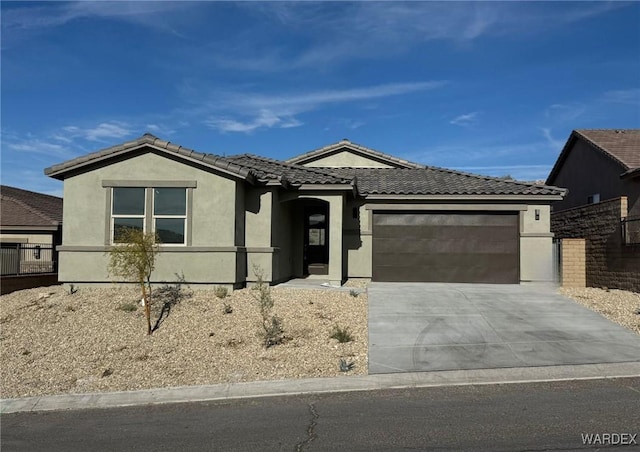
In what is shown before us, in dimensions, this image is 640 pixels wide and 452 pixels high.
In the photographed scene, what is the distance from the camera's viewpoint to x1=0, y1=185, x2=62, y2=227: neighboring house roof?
2291 cm

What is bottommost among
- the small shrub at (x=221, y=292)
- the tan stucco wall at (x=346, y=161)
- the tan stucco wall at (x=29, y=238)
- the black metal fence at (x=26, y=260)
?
the small shrub at (x=221, y=292)

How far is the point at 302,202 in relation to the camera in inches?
730

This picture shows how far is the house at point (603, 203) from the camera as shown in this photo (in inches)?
614

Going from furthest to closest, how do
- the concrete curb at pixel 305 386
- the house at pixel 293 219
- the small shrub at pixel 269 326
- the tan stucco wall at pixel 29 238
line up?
1. the tan stucco wall at pixel 29 238
2. the house at pixel 293 219
3. the small shrub at pixel 269 326
4. the concrete curb at pixel 305 386

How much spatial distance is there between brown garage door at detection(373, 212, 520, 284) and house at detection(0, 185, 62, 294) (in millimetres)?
11393

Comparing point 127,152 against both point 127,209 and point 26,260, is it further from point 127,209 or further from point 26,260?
point 26,260

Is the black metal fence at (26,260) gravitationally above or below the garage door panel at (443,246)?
below

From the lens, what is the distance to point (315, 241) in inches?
739

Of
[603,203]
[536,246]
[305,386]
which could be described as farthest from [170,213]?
[603,203]

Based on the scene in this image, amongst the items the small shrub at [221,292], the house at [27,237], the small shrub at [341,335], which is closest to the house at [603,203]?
the small shrub at [341,335]

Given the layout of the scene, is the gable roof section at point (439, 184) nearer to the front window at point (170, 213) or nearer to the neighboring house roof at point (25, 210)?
the front window at point (170, 213)

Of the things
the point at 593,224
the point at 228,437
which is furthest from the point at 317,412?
the point at 593,224

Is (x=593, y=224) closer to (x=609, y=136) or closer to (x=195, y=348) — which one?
(x=609, y=136)

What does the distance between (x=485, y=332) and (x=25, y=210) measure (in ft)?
68.6
